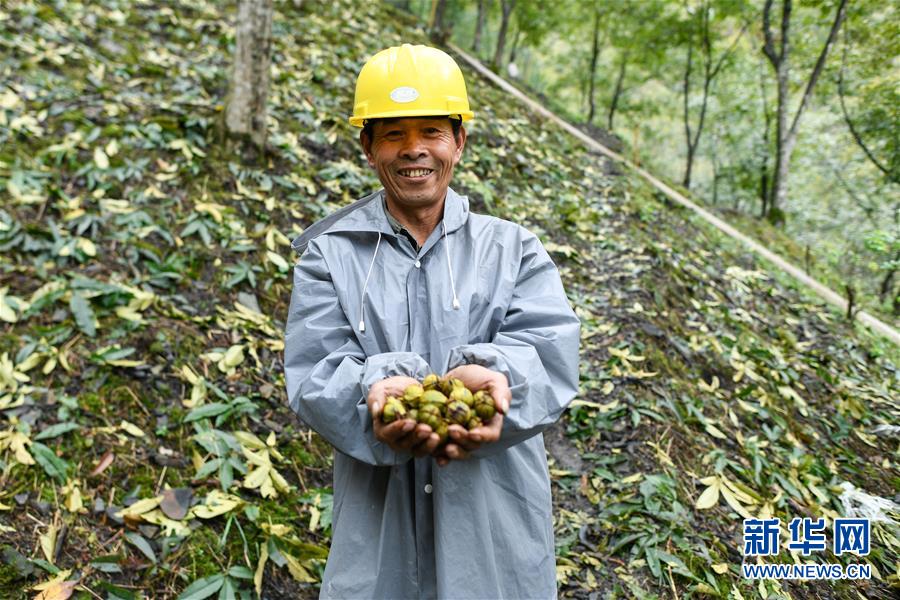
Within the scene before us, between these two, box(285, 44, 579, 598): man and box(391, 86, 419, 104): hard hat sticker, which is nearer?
box(285, 44, 579, 598): man

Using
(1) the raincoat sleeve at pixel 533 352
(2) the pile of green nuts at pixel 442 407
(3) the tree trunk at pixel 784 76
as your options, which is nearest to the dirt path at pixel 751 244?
(3) the tree trunk at pixel 784 76

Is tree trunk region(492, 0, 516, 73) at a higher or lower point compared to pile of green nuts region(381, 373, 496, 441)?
higher

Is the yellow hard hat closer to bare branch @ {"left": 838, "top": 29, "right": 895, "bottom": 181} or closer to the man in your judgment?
the man

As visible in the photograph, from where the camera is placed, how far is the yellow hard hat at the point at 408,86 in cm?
143

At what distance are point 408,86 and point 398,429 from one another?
2.85ft

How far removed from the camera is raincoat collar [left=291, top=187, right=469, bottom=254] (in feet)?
5.04

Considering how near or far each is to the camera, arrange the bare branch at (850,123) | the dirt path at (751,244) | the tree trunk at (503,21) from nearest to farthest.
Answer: the dirt path at (751,244) → the bare branch at (850,123) → the tree trunk at (503,21)

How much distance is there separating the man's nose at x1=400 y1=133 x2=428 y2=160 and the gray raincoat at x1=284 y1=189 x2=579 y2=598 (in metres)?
0.18

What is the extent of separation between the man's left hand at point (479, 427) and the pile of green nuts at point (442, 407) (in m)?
0.02

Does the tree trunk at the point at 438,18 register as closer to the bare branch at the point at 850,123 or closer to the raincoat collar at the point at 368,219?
the bare branch at the point at 850,123

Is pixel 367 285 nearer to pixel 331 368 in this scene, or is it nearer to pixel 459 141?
pixel 331 368

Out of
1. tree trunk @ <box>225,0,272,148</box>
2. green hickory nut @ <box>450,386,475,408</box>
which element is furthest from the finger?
tree trunk @ <box>225,0,272,148</box>

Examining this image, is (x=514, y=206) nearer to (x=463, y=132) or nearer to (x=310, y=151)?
(x=310, y=151)

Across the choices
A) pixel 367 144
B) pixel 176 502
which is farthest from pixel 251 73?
pixel 367 144
